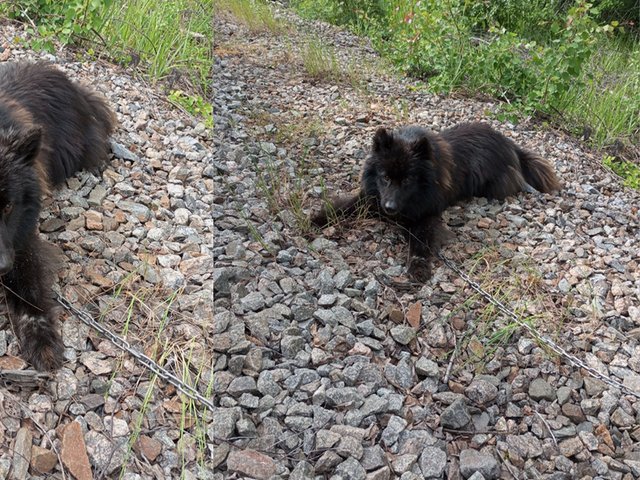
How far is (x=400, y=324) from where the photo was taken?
2734mm

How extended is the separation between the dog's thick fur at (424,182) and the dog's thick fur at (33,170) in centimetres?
151

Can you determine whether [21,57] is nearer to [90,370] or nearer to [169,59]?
[169,59]

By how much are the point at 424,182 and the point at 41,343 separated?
7.96ft

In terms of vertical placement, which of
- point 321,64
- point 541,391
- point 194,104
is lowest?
point 194,104

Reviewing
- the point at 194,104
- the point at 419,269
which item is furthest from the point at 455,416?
the point at 194,104

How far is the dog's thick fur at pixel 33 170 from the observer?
2488mm

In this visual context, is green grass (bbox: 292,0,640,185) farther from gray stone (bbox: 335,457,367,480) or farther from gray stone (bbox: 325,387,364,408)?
gray stone (bbox: 335,457,367,480)

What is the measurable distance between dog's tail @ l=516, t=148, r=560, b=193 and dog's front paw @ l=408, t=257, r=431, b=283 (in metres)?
1.52

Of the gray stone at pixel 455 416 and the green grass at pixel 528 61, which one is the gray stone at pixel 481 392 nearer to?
the gray stone at pixel 455 416

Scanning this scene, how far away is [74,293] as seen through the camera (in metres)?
2.82

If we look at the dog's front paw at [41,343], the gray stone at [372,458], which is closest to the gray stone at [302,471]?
the gray stone at [372,458]

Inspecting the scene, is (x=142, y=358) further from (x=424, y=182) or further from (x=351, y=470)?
(x=424, y=182)

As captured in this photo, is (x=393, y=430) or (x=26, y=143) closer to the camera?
(x=393, y=430)

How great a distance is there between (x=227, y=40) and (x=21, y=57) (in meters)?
2.25
